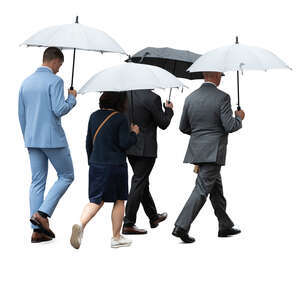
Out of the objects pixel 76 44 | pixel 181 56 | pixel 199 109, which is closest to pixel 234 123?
pixel 199 109

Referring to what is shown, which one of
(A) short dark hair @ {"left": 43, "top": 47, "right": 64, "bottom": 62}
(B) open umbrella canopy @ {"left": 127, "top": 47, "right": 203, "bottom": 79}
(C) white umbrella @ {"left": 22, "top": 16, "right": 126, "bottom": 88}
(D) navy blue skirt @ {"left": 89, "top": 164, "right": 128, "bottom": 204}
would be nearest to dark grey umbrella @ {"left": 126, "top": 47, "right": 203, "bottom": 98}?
(B) open umbrella canopy @ {"left": 127, "top": 47, "right": 203, "bottom": 79}

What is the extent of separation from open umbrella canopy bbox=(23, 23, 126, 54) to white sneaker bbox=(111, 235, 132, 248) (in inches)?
79.3

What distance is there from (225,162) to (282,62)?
1.24m

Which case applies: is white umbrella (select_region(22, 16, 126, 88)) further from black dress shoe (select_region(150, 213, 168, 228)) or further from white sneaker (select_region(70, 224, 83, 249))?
black dress shoe (select_region(150, 213, 168, 228))

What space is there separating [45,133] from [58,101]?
379 millimetres

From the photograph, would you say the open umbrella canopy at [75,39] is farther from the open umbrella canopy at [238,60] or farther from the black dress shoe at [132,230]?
the black dress shoe at [132,230]

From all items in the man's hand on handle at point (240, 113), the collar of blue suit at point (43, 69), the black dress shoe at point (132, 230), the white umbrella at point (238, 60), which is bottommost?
the black dress shoe at point (132, 230)

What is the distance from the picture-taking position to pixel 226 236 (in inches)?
389

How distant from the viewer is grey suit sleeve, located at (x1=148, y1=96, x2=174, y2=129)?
9711mm

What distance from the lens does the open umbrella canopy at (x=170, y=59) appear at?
32.9 feet

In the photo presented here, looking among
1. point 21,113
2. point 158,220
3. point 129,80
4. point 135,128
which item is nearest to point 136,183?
point 158,220

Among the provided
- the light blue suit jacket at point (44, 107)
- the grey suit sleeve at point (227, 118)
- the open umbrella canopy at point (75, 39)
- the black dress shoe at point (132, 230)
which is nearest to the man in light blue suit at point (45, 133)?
the light blue suit jacket at point (44, 107)

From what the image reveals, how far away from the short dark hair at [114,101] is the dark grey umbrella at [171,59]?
90cm

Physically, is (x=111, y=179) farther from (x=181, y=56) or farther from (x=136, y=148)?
(x=181, y=56)
